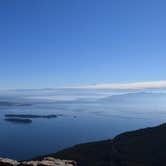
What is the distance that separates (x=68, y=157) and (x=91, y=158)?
5.23m

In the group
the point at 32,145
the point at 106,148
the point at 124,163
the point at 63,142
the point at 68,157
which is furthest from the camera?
the point at 63,142

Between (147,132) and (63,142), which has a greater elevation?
(147,132)

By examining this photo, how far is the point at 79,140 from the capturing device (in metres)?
149

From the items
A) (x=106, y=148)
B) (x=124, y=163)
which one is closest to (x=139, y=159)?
(x=124, y=163)

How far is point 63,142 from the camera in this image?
14425 cm

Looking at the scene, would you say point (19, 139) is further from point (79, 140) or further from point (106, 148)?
point (106, 148)

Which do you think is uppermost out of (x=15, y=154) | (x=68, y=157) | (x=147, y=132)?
(x=147, y=132)

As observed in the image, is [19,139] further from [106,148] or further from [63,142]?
[106,148]

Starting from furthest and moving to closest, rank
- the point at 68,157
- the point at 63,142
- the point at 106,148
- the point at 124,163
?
the point at 63,142
the point at 106,148
the point at 68,157
the point at 124,163

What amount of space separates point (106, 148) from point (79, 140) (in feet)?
270

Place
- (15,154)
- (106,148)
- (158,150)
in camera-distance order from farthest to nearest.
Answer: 1. (15,154)
2. (106,148)
3. (158,150)

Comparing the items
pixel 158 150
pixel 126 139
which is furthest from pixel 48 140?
pixel 158 150

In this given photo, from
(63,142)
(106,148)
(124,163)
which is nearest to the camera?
(124,163)

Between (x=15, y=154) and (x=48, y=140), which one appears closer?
(x=15, y=154)
